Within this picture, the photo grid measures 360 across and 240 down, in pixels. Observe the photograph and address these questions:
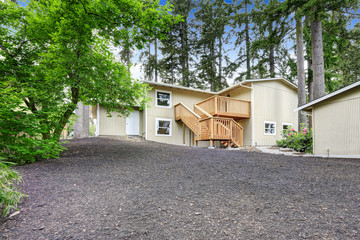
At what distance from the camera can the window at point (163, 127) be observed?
13000mm

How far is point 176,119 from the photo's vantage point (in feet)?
44.0

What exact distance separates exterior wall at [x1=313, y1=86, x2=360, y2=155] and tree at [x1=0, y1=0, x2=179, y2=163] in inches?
263

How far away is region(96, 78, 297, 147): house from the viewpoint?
12.5 m

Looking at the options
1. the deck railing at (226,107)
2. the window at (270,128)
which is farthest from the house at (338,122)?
the window at (270,128)

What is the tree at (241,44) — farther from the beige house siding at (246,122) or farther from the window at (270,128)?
the window at (270,128)

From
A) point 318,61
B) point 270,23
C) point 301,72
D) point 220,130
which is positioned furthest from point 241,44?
point 220,130

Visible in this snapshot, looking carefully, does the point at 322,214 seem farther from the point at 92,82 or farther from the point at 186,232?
the point at 92,82

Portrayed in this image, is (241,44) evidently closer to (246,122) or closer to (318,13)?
(246,122)

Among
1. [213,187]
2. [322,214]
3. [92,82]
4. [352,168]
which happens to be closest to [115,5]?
[92,82]

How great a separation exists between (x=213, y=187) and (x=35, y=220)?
245 centimetres

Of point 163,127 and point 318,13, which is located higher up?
point 318,13

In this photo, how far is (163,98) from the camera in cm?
1349

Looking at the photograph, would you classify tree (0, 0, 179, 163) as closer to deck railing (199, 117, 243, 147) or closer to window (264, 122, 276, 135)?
deck railing (199, 117, 243, 147)

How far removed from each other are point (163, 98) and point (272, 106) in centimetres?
768
